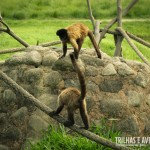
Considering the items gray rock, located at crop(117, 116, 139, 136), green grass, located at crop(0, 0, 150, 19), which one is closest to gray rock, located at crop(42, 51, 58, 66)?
gray rock, located at crop(117, 116, 139, 136)

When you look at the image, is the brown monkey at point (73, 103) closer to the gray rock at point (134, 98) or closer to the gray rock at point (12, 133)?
the gray rock at point (12, 133)

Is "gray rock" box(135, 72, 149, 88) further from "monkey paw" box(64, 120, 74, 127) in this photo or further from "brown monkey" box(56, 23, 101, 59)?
"monkey paw" box(64, 120, 74, 127)

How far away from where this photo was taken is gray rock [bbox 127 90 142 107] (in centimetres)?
678

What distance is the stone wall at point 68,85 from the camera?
6539 millimetres

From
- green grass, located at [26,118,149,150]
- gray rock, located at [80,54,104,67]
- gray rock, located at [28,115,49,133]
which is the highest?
gray rock, located at [80,54,104,67]

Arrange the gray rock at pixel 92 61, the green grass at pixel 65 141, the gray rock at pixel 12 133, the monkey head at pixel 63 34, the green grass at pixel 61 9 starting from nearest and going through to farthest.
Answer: the green grass at pixel 65 141 < the monkey head at pixel 63 34 < the gray rock at pixel 12 133 < the gray rock at pixel 92 61 < the green grass at pixel 61 9

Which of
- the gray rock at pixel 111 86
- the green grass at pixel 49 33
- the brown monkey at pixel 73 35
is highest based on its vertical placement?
the brown monkey at pixel 73 35

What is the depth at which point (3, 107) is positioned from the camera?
679 cm

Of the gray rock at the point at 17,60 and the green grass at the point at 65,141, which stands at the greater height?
the gray rock at the point at 17,60

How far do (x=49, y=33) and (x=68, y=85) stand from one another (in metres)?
9.96

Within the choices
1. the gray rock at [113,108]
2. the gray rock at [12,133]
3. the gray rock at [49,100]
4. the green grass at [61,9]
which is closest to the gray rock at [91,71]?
the gray rock at [113,108]

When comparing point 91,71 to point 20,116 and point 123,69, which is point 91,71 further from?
point 20,116

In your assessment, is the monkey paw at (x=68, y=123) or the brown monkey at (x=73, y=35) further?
the brown monkey at (x=73, y=35)

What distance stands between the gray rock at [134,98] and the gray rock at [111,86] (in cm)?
17
